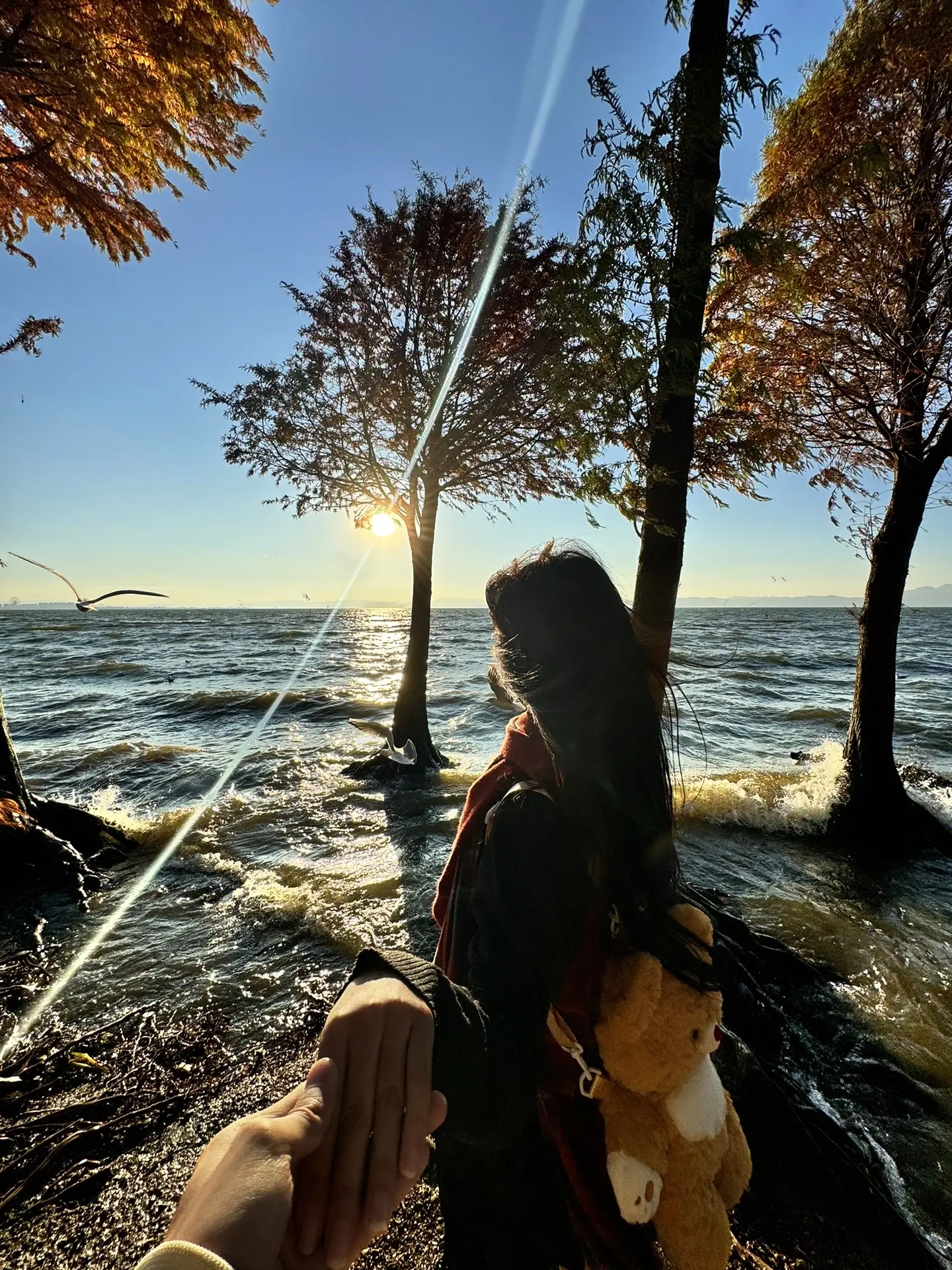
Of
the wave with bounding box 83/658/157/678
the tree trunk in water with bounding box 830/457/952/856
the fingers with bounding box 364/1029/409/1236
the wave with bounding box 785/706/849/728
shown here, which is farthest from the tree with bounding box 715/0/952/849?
the wave with bounding box 83/658/157/678

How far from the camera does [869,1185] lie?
2.76m

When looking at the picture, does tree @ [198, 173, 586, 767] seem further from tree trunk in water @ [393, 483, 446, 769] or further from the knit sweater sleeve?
the knit sweater sleeve

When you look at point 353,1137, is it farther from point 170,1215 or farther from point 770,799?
point 770,799

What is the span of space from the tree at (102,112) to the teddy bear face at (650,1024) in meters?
6.38

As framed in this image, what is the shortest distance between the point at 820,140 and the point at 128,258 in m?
6.70

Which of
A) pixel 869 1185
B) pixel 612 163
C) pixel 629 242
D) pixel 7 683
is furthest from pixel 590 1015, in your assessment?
pixel 7 683

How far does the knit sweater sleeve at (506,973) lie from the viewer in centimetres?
100

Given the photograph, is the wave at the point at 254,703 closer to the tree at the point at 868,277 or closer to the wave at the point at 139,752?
the wave at the point at 139,752

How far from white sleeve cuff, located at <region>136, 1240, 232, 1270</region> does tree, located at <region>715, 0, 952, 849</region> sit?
419 centimetres

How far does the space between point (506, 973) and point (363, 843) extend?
6.91 m

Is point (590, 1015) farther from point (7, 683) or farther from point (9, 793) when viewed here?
point (7, 683)

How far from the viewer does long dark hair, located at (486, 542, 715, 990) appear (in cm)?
129

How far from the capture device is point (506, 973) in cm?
113

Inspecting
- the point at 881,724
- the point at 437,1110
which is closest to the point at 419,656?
the point at 881,724
